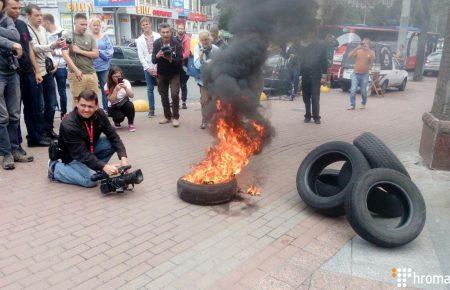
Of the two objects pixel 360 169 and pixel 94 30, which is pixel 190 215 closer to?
pixel 360 169

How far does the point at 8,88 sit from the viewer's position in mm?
5219

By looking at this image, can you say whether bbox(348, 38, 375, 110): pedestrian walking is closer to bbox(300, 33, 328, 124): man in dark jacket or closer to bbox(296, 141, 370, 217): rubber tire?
bbox(300, 33, 328, 124): man in dark jacket

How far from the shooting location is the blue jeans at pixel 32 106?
228 inches

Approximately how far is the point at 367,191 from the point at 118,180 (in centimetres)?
260

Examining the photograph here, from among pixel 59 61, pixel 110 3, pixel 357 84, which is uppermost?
pixel 110 3

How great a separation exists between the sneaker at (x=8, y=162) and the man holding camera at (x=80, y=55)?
6.33 feet

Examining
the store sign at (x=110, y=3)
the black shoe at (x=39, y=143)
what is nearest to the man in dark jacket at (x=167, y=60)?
the black shoe at (x=39, y=143)

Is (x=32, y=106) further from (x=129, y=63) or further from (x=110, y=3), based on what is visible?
(x=110, y=3)

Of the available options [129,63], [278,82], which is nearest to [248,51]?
[278,82]

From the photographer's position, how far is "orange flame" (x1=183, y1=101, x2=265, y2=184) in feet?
14.9

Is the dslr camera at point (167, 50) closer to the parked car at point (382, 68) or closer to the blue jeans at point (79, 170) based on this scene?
the blue jeans at point (79, 170)

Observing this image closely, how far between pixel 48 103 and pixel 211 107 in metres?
3.35

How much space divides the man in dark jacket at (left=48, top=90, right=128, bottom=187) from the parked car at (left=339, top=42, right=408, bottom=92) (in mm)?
11883

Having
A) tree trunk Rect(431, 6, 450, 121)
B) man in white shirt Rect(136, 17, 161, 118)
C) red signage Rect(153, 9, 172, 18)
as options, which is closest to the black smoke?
tree trunk Rect(431, 6, 450, 121)
